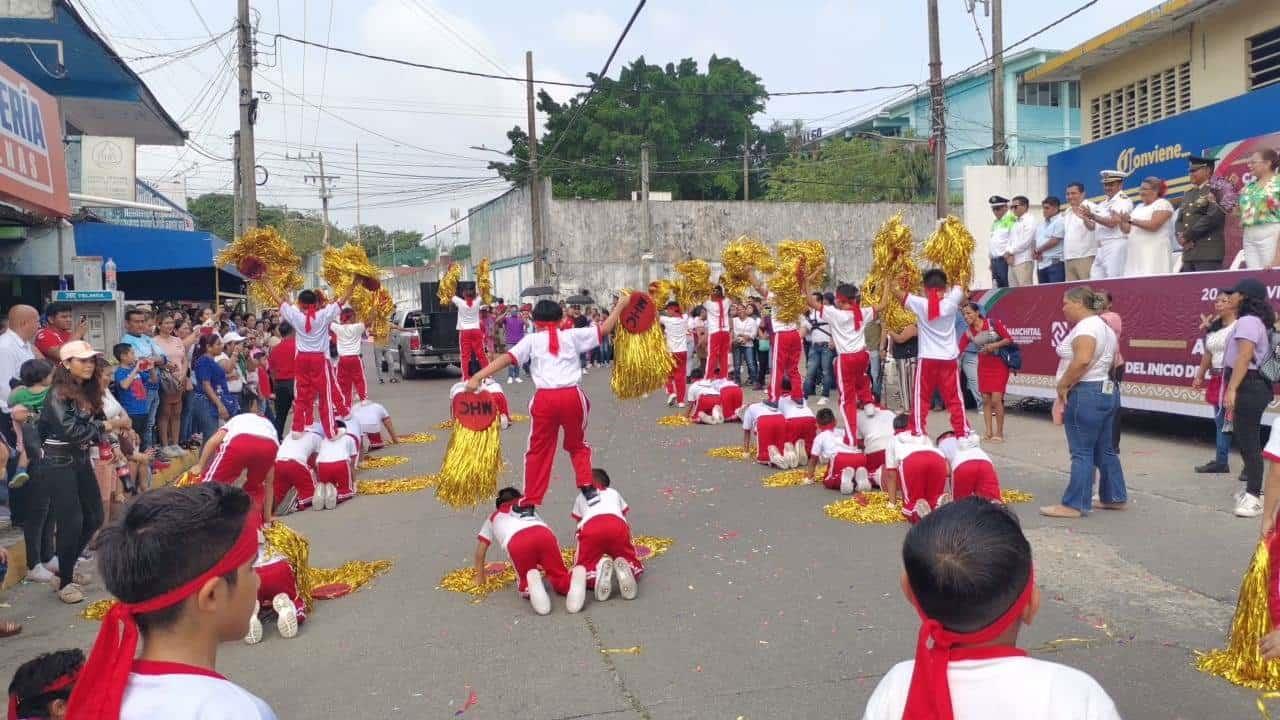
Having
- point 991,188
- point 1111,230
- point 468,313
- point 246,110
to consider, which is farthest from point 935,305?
point 246,110

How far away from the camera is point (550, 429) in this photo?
277 inches

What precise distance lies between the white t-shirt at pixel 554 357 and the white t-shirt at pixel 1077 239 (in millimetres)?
9813

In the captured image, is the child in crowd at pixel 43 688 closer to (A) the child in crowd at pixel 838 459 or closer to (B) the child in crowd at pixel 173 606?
(B) the child in crowd at pixel 173 606

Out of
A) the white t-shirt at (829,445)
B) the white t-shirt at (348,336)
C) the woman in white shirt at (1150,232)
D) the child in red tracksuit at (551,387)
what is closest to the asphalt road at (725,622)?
the white t-shirt at (829,445)

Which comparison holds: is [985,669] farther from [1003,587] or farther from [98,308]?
[98,308]

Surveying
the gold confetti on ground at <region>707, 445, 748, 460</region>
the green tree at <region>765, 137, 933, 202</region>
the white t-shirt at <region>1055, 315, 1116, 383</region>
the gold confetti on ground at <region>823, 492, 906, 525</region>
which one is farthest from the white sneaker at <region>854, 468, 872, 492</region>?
the green tree at <region>765, 137, 933, 202</region>

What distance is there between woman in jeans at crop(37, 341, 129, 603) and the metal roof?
1761cm

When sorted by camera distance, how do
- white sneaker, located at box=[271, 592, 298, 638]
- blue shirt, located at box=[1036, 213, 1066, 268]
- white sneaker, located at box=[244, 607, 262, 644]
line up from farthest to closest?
1. blue shirt, located at box=[1036, 213, 1066, 268]
2. white sneaker, located at box=[271, 592, 298, 638]
3. white sneaker, located at box=[244, 607, 262, 644]

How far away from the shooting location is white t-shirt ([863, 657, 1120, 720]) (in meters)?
1.85

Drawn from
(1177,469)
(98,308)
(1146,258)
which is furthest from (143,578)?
(1146,258)

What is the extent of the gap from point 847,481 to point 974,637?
7253 millimetres

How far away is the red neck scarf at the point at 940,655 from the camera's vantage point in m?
1.86

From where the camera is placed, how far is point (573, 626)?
18.3 feet

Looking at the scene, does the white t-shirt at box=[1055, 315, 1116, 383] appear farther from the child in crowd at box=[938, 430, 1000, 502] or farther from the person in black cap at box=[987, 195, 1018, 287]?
the person in black cap at box=[987, 195, 1018, 287]
